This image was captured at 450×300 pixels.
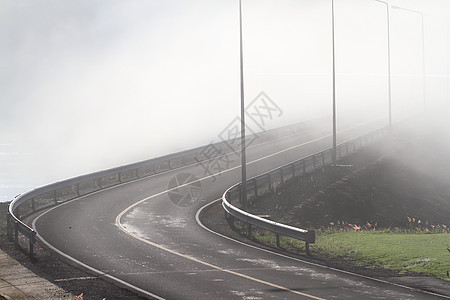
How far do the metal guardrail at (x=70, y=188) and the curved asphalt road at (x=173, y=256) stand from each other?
0.95m

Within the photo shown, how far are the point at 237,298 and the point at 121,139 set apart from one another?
567ft

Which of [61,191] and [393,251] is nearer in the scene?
[393,251]

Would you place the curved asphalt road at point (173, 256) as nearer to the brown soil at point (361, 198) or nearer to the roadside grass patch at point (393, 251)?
the brown soil at point (361, 198)

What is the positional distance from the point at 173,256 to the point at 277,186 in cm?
1503

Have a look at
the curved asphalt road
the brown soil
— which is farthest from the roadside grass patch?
the curved asphalt road

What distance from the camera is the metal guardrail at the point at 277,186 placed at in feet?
63.3

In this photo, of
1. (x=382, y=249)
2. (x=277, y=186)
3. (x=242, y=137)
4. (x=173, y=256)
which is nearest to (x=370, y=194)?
(x=277, y=186)

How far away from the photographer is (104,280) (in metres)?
15.3

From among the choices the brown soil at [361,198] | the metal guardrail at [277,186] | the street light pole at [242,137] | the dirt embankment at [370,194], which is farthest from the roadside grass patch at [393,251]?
the dirt embankment at [370,194]

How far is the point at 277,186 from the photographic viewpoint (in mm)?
32406

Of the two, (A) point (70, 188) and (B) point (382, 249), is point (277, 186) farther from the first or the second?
(B) point (382, 249)

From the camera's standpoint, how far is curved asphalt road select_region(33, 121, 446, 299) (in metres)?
14.3

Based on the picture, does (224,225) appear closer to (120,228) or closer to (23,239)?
(120,228)

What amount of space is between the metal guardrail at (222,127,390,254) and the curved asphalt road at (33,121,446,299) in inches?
40.4
